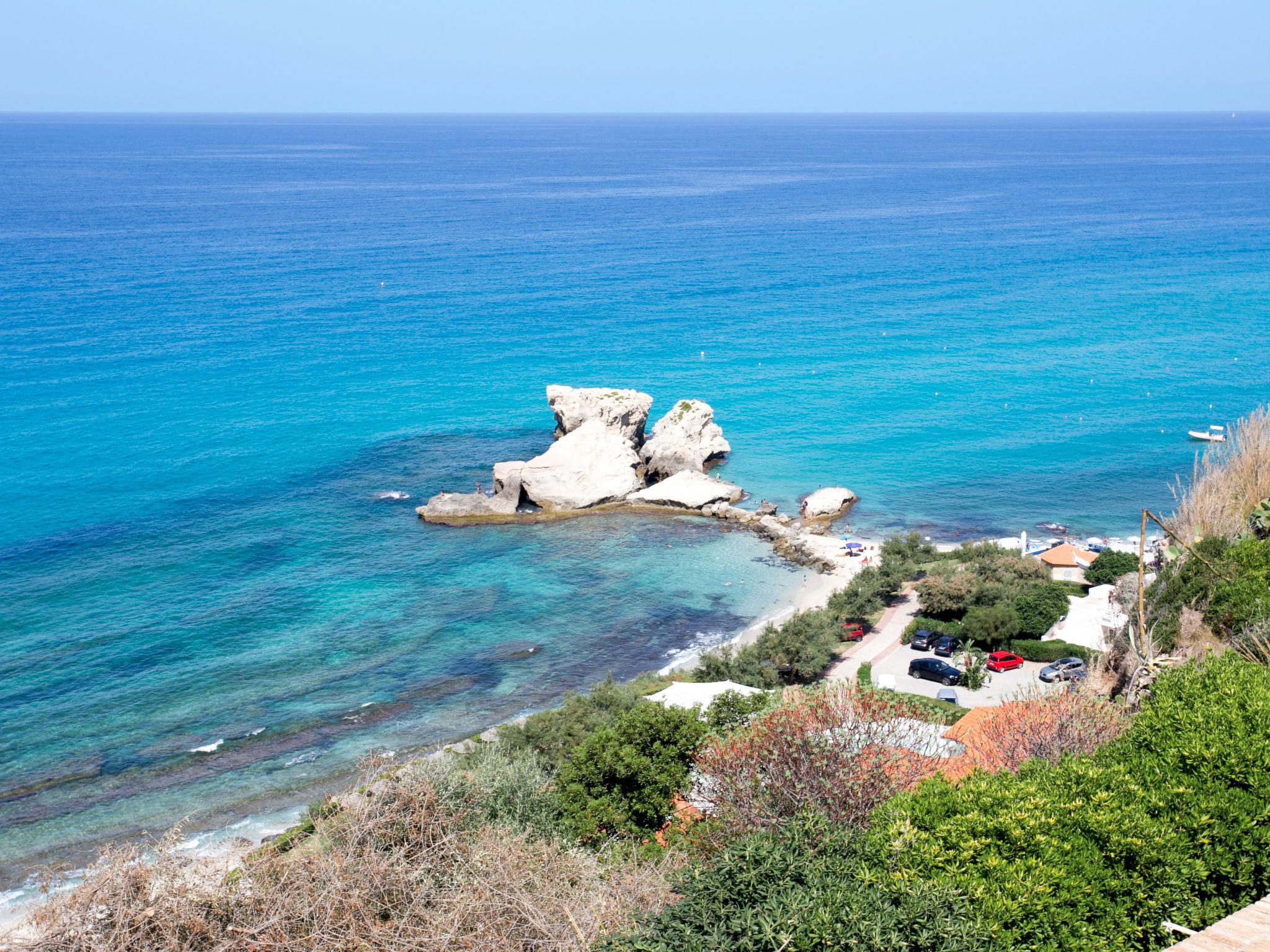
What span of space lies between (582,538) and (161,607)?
17.1 m

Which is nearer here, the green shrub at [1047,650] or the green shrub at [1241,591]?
the green shrub at [1241,591]

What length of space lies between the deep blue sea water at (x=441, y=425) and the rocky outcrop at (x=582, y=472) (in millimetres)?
1956

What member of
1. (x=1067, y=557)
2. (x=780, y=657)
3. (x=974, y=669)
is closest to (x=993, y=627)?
(x=974, y=669)

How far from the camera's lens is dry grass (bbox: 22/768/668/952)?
11.7 m

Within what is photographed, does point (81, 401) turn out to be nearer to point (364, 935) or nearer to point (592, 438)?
point (592, 438)

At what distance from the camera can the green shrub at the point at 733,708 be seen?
21.2 m

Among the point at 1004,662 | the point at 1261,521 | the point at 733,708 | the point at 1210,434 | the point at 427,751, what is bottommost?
the point at 427,751

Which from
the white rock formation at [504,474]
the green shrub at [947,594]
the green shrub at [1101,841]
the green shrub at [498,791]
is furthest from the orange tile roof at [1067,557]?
the green shrub at [1101,841]

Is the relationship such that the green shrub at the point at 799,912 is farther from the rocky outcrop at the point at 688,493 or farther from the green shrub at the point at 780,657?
the rocky outcrop at the point at 688,493

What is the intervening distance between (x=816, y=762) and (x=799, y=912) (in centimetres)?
436

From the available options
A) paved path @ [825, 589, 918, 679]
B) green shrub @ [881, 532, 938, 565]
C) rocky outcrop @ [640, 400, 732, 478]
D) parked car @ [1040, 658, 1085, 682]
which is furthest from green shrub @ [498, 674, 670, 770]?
rocky outcrop @ [640, 400, 732, 478]

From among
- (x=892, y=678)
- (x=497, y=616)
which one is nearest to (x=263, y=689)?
(x=497, y=616)

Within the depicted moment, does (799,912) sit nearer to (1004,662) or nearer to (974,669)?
(974,669)

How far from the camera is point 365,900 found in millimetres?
12609
